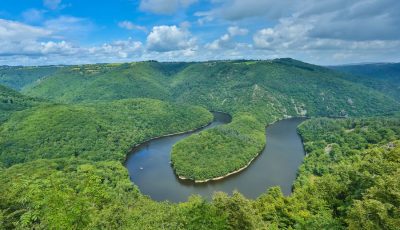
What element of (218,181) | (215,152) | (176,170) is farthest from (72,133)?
→ (218,181)

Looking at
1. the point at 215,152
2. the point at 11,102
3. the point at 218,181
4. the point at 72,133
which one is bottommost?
the point at 218,181

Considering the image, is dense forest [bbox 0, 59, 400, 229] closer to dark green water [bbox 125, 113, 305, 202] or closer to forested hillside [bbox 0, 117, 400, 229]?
forested hillside [bbox 0, 117, 400, 229]

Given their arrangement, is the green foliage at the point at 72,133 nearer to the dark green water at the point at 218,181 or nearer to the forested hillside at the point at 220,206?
the dark green water at the point at 218,181

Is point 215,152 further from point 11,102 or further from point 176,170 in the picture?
point 11,102

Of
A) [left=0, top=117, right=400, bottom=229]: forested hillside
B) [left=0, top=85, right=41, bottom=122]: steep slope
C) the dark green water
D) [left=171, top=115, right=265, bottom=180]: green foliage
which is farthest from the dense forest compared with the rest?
the dark green water

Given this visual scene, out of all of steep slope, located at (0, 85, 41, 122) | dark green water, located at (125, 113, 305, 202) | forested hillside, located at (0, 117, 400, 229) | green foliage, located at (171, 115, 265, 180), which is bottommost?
dark green water, located at (125, 113, 305, 202)

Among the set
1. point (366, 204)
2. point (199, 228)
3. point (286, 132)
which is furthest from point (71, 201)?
point (286, 132)
